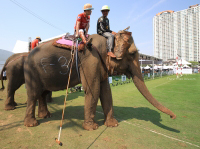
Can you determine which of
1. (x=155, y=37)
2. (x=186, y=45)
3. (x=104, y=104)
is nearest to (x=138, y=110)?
(x=104, y=104)

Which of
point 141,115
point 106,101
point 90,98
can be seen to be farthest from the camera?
point 141,115

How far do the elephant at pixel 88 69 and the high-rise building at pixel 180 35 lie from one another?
81.6 m

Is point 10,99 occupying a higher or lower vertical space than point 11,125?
higher

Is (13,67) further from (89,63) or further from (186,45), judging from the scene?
(186,45)

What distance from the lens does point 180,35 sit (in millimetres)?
80375

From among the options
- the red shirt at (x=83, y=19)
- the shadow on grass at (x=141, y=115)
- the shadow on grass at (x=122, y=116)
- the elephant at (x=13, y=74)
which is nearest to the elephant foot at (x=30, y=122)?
the shadow on grass at (x=122, y=116)

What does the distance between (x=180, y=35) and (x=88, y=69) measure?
92.1m

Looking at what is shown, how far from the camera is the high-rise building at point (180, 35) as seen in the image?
A: 78.8 meters

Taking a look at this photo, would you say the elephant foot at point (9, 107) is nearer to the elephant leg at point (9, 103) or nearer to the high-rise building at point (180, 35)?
the elephant leg at point (9, 103)

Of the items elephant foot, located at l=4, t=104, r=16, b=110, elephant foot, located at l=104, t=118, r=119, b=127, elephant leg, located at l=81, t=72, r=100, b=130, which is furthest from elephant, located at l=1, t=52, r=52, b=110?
elephant foot, located at l=104, t=118, r=119, b=127

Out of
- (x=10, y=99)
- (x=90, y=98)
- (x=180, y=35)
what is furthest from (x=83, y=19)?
(x=180, y=35)

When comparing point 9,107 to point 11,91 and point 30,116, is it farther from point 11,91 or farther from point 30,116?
point 30,116

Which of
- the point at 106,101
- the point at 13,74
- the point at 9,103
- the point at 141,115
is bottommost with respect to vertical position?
the point at 141,115

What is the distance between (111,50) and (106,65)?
42cm
